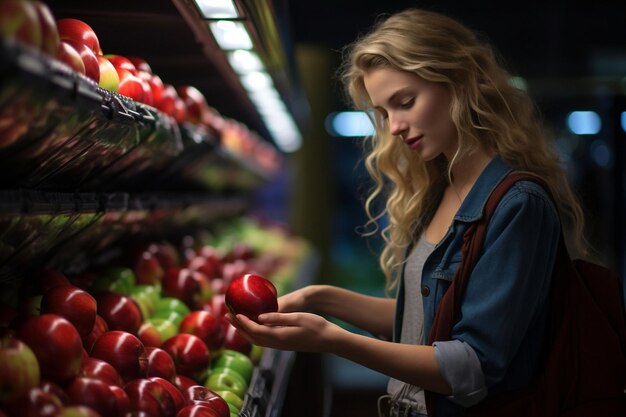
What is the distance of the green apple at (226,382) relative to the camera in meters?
2.24

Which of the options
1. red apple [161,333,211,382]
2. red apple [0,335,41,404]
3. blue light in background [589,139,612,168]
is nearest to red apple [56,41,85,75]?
red apple [0,335,41,404]

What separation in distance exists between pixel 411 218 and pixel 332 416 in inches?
41.6

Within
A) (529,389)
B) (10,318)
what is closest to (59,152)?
(10,318)

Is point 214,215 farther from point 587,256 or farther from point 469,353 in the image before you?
point 469,353

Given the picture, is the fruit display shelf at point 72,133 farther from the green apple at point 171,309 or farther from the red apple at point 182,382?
the red apple at point 182,382

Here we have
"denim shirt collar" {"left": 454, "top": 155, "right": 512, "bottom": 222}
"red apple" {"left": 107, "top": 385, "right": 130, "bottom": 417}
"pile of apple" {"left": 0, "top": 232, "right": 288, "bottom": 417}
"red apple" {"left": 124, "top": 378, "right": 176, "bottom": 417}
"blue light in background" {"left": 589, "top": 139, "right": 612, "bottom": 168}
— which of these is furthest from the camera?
"blue light in background" {"left": 589, "top": 139, "right": 612, "bottom": 168}

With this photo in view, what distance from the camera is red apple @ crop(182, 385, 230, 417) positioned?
185 cm

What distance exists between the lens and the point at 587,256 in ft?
7.84

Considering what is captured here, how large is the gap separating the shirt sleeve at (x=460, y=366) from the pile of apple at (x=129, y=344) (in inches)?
18.8

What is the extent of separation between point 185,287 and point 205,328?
1.63 ft

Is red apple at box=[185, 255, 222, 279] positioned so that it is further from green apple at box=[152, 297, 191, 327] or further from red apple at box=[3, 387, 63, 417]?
red apple at box=[3, 387, 63, 417]

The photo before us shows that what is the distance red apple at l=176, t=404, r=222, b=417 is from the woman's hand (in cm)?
21

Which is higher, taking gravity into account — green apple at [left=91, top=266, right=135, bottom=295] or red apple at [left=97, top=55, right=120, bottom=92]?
red apple at [left=97, top=55, right=120, bottom=92]

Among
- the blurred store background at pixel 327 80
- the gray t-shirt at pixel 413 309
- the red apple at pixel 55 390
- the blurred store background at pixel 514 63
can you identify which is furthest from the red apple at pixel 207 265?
the blurred store background at pixel 514 63
